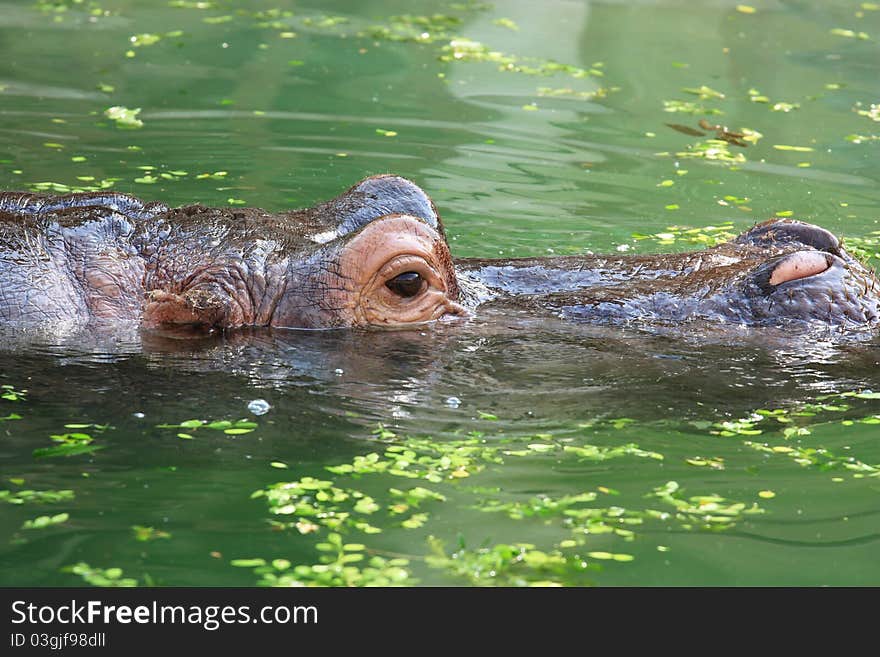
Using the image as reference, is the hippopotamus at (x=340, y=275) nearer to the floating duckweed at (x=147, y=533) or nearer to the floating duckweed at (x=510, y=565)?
the floating duckweed at (x=147, y=533)

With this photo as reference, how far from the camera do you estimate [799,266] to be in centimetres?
623

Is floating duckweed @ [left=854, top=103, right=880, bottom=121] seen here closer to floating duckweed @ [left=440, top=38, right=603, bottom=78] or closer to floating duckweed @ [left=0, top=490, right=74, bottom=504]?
floating duckweed @ [left=440, top=38, right=603, bottom=78]

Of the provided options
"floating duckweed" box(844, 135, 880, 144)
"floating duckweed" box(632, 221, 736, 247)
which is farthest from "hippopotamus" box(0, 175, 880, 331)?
"floating duckweed" box(844, 135, 880, 144)

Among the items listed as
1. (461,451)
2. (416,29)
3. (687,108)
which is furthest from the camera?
(416,29)

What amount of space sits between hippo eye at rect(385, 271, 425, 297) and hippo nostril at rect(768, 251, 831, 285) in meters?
1.64

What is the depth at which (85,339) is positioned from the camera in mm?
5773

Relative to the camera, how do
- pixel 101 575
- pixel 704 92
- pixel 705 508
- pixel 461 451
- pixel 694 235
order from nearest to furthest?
pixel 101 575
pixel 705 508
pixel 461 451
pixel 694 235
pixel 704 92

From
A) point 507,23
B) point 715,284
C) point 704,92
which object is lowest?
point 715,284

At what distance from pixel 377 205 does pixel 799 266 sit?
1981 millimetres

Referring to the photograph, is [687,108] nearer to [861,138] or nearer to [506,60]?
[861,138]

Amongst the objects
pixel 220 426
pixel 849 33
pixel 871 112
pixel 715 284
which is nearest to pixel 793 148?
pixel 871 112

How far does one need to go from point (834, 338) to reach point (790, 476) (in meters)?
1.04
